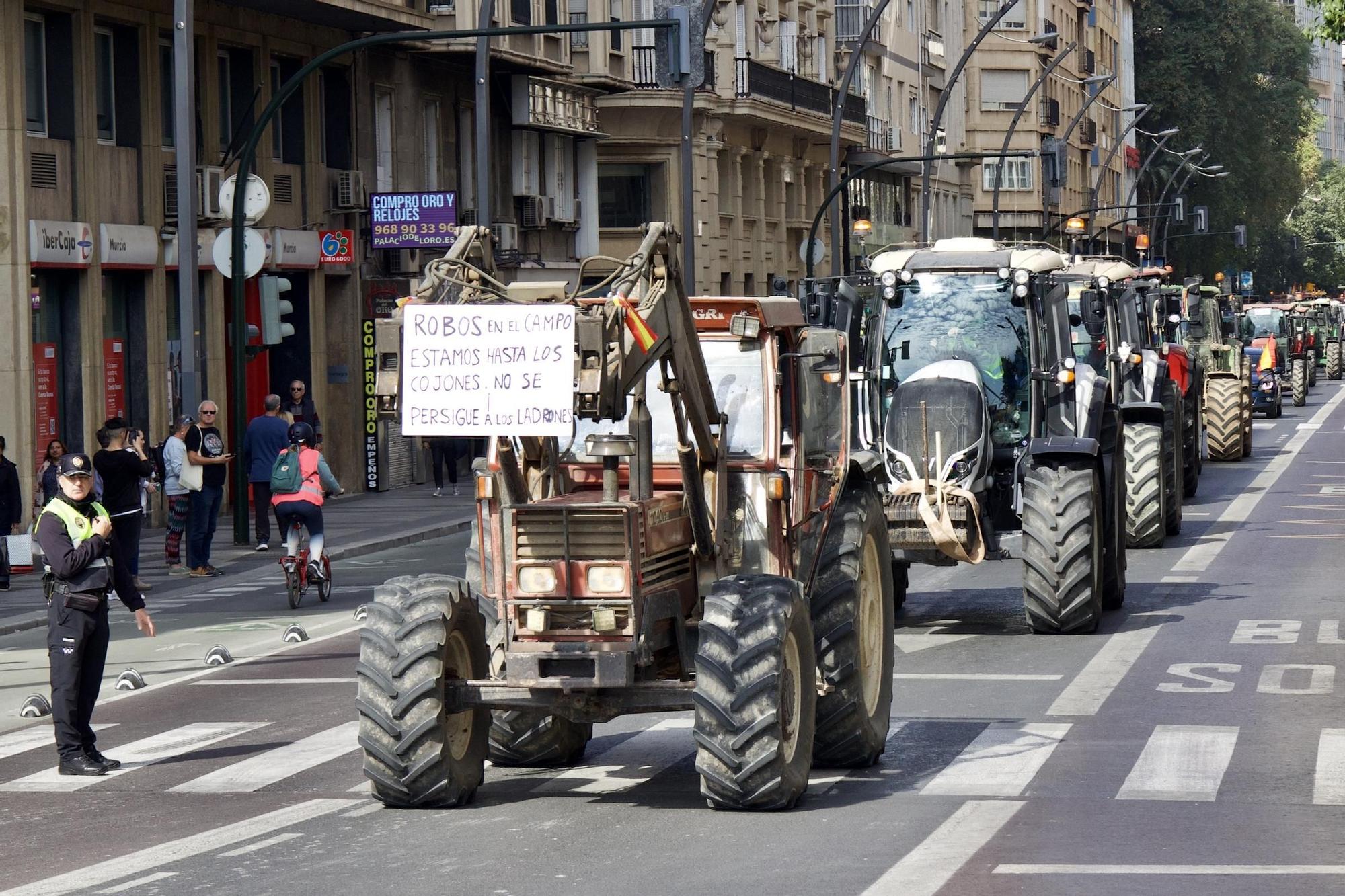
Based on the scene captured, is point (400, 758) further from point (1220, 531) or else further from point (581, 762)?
point (1220, 531)

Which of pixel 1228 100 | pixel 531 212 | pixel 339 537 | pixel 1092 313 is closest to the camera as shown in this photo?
pixel 1092 313

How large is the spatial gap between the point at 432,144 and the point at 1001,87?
5254cm

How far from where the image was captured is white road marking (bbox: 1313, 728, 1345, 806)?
10.6m

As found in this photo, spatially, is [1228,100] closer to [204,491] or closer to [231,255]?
[231,255]

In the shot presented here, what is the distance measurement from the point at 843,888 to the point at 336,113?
28807mm

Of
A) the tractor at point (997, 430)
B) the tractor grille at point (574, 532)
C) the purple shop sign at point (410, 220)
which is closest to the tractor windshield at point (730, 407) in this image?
the tractor grille at point (574, 532)

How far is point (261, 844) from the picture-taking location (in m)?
9.90

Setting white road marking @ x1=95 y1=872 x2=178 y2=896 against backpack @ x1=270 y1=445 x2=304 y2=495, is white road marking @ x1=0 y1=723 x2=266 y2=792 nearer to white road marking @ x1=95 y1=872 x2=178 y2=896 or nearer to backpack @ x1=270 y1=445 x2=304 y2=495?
white road marking @ x1=95 y1=872 x2=178 y2=896

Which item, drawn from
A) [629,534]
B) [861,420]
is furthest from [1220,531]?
[629,534]

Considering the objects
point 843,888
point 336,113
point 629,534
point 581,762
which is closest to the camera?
point 843,888

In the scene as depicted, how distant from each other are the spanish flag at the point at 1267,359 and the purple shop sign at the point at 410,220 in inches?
970

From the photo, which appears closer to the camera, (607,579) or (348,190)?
(607,579)

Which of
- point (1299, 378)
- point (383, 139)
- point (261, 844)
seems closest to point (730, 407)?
point (261, 844)

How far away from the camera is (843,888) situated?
28.6 feet
